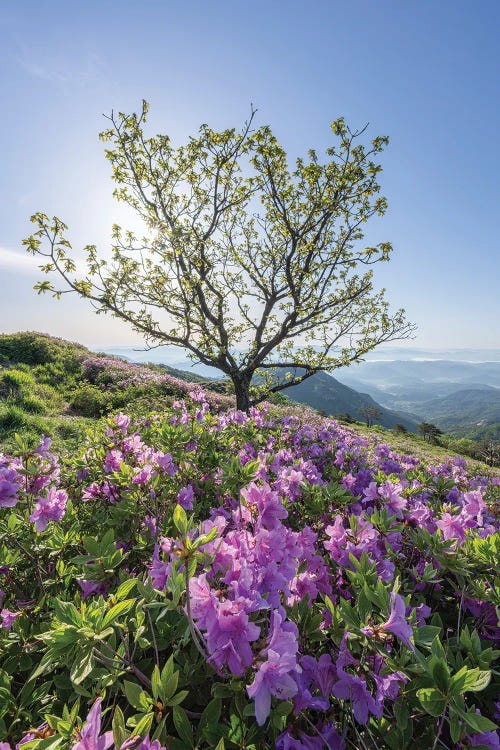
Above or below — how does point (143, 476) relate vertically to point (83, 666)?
above

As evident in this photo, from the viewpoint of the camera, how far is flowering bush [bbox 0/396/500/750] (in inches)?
44.6

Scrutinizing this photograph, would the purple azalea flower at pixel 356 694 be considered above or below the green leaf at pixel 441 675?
below

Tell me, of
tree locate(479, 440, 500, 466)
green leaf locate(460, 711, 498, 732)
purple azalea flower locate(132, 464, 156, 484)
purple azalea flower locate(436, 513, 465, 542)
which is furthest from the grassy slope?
tree locate(479, 440, 500, 466)

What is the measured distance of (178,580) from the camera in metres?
1.18

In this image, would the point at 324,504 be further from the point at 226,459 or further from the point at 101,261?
the point at 101,261

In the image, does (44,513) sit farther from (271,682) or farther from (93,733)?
(271,682)

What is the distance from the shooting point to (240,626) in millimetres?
1156

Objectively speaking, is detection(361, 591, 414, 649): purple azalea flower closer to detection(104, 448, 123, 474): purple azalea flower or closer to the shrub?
detection(104, 448, 123, 474): purple azalea flower

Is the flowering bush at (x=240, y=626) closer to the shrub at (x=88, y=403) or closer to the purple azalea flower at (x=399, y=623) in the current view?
the purple azalea flower at (x=399, y=623)

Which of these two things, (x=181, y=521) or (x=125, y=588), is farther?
(x=125, y=588)

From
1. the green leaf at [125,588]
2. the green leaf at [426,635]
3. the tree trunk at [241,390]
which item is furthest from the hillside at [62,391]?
the green leaf at [426,635]

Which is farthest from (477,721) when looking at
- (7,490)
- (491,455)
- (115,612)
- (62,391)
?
(491,455)

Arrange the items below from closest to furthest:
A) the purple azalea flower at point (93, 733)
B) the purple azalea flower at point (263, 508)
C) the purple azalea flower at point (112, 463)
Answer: the purple azalea flower at point (93, 733) → the purple azalea flower at point (263, 508) → the purple azalea flower at point (112, 463)

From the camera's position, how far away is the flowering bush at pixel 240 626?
3.72 ft
